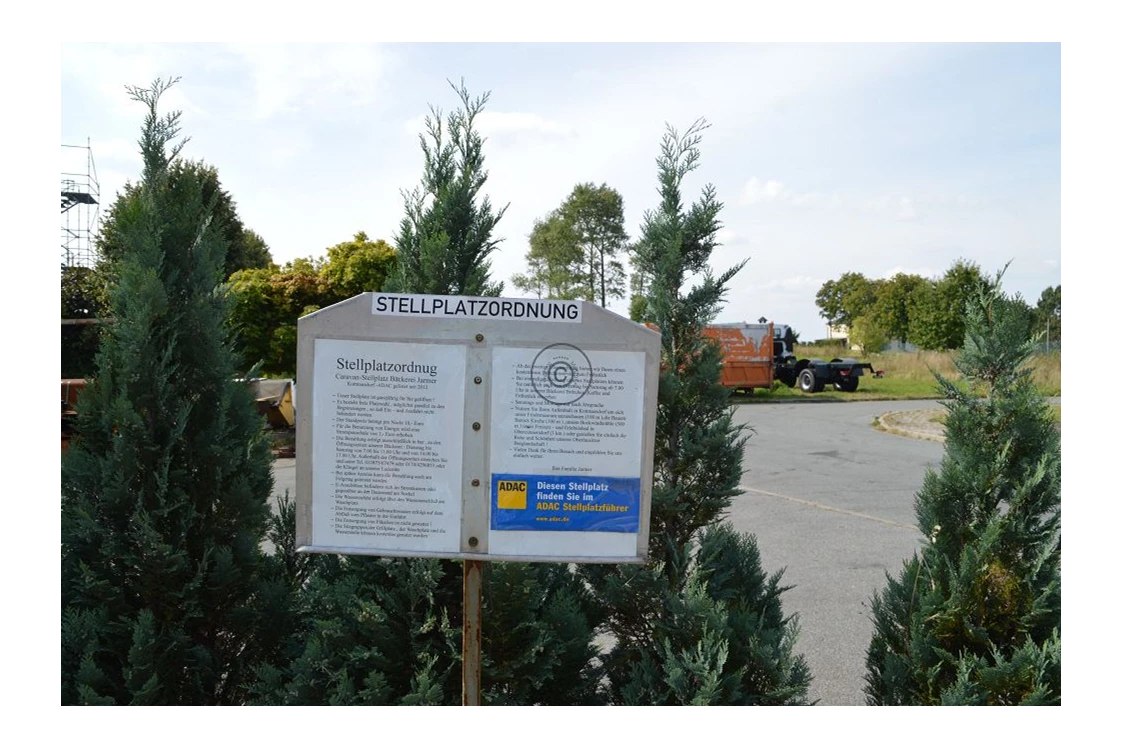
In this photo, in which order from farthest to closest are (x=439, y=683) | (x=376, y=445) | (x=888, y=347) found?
1. (x=888, y=347)
2. (x=439, y=683)
3. (x=376, y=445)

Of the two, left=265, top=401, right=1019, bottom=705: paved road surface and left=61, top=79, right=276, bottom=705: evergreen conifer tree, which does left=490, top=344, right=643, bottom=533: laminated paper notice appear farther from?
left=265, top=401, right=1019, bottom=705: paved road surface

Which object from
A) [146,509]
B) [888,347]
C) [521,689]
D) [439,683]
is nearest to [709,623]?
[521,689]

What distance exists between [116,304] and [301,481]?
125 centimetres

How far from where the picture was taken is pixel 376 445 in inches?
104

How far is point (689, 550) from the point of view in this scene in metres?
3.30

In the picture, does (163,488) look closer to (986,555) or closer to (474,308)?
(474,308)

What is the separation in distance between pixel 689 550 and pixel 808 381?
27.4m

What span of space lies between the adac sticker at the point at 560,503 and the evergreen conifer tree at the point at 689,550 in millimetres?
654

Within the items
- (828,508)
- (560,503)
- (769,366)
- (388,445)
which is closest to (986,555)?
(560,503)

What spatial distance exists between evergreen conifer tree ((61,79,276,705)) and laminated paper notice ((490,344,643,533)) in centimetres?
127

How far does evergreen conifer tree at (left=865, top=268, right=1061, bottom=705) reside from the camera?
9.80ft

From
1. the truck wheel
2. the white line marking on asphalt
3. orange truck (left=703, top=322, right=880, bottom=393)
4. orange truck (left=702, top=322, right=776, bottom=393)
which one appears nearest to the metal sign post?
the white line marking on asphalt

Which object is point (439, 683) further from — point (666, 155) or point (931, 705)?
point (666, 155)

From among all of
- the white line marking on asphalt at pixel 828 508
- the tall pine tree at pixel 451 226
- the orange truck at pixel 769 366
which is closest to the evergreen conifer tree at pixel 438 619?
the tall pine tree at pixel 451 226
